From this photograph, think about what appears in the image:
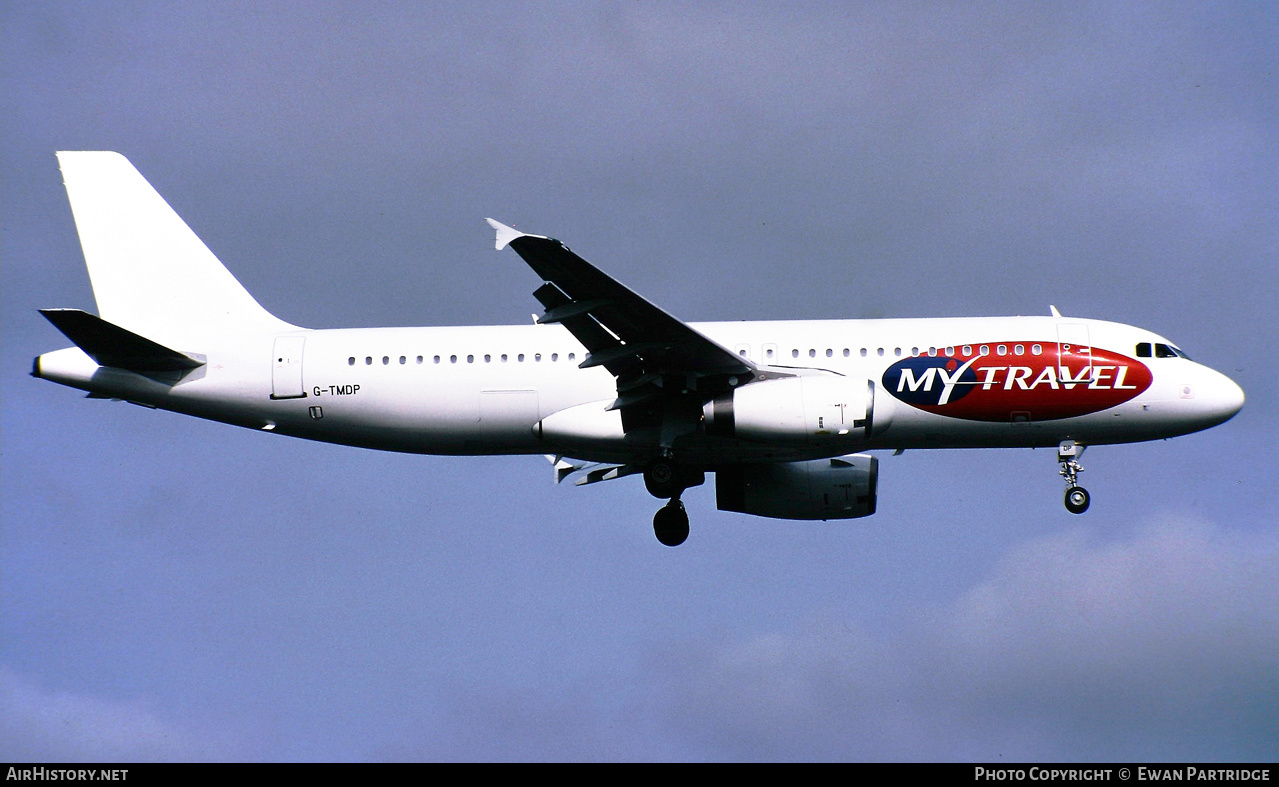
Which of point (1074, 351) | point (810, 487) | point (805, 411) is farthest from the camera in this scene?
point (810, 487)

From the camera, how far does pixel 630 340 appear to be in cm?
3091

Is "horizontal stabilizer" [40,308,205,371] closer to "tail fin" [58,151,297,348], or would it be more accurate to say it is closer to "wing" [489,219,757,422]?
"tail fin" [58,151,297,348]

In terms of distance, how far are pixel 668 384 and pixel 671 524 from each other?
4.41 m

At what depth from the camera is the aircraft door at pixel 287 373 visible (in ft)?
109

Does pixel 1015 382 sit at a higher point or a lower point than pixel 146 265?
lower

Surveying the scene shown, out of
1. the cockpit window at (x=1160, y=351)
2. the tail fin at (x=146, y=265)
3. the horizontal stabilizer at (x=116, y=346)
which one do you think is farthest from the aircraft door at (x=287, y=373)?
the cockpit window at (x=1160, y=351)

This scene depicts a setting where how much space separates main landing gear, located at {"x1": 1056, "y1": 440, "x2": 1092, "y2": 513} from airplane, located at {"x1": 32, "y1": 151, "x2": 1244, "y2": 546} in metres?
0.03

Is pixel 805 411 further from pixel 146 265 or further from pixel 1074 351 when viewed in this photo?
pixel 146 265

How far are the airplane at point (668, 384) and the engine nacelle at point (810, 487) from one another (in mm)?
1936

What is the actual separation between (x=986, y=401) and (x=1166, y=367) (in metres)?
4.40

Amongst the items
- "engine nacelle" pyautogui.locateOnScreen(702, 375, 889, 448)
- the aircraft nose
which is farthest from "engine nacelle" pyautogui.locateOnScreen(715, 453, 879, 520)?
the aircraft nose

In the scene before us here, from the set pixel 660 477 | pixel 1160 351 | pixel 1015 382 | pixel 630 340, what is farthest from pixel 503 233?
pixel 1160 351

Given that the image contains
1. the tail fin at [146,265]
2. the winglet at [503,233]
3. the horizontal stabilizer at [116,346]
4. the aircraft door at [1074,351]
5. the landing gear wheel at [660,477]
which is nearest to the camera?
the winglet at [503,233]

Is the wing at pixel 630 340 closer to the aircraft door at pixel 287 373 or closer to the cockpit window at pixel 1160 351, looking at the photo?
the aircraft door at pixel 287 373
